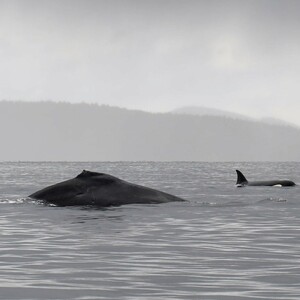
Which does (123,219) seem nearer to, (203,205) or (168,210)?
(168,210)

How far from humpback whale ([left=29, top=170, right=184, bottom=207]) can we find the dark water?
654 mm

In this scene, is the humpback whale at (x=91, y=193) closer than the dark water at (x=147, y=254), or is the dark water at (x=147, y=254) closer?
the dark water at (x=147, y=254)

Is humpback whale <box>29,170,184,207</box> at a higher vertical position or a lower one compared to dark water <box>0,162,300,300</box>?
higher

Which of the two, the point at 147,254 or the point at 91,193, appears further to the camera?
the point at 91,193

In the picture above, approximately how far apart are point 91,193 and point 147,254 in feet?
31.8

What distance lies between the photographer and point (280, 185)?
154ft

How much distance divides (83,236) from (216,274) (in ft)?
17.2

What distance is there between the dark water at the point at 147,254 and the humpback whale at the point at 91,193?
2.15ft

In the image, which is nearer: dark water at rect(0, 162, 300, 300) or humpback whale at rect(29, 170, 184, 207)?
dark water at rect(0, 162, 300, 300)

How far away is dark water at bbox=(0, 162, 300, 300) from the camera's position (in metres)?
10.4

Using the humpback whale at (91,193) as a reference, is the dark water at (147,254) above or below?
below

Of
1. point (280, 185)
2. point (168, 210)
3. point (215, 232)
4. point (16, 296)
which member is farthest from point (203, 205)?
point (280, 185)

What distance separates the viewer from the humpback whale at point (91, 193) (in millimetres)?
23188

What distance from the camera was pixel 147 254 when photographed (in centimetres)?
1376
